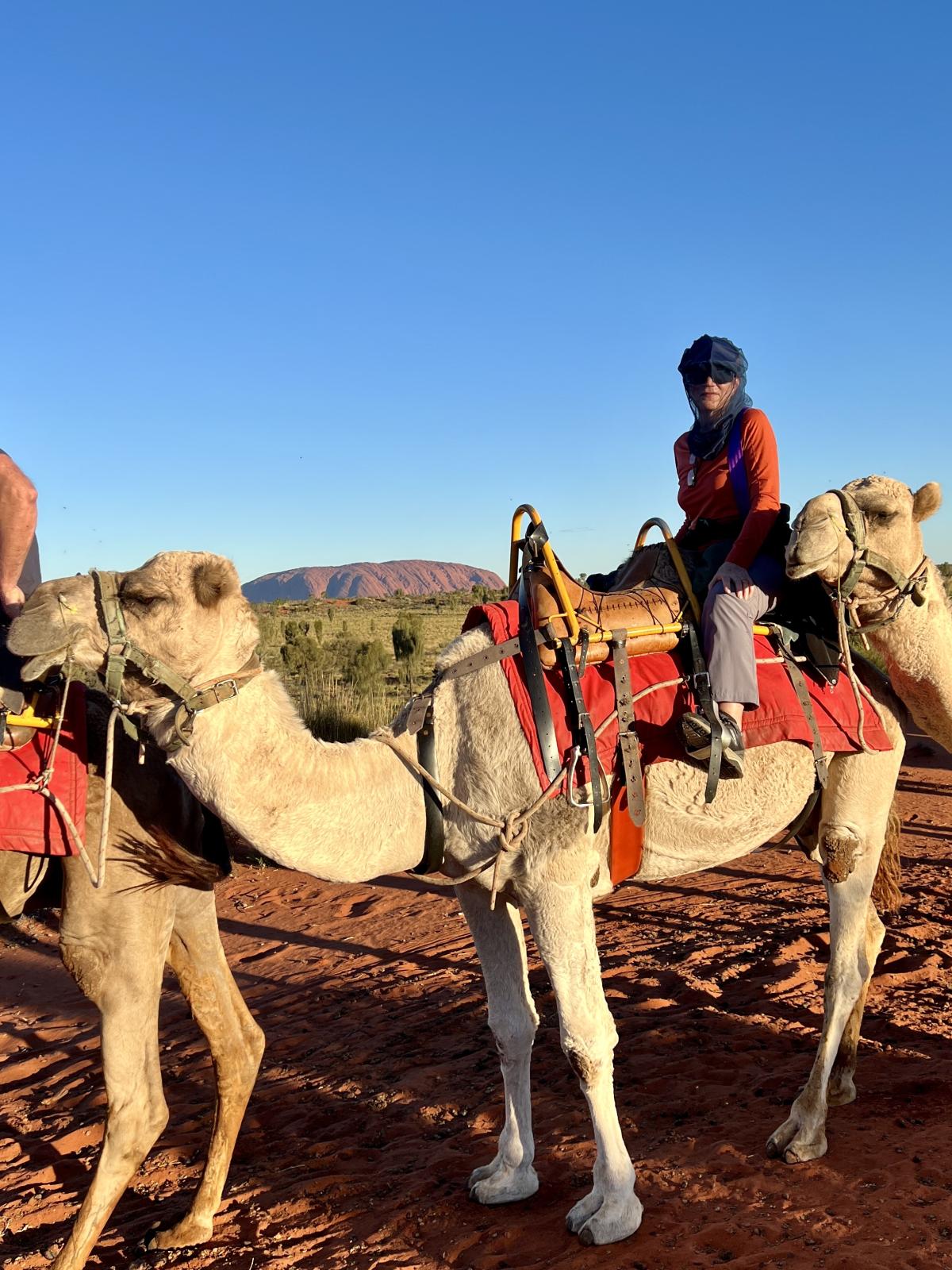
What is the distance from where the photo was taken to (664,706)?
4.23 m

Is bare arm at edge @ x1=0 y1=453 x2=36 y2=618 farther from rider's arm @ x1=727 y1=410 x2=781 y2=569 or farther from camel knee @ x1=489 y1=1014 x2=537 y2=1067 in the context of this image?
rider's arm @ x1=727 y1=410 x2=781 y2=569

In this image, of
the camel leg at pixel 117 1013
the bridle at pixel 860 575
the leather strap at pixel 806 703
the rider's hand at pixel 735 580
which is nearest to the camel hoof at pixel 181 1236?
the camel leg at pixel 117 1013

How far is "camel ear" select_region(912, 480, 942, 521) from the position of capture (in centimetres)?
445

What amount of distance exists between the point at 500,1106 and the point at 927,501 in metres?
3.62

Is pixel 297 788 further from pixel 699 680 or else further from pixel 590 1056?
pixel 699 680

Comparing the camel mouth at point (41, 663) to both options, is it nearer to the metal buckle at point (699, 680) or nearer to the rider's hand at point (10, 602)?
the rider's hand at point (10, 602)

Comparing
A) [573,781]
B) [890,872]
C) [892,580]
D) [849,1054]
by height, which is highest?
[892,580]

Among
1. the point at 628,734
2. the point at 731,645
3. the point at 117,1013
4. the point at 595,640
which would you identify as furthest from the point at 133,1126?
the point at 731,645

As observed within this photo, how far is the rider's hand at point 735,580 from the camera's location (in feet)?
14.2

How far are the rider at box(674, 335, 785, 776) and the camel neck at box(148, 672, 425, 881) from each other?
3.99 feet

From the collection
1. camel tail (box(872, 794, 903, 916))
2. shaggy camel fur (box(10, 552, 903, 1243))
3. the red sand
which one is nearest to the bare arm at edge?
shaggy camel fur (box(10, 552, 903, 1243))

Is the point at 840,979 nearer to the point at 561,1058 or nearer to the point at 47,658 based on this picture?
the point at 561,1058

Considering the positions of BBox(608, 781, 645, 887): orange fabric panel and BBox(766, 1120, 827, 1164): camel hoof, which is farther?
BBox(766, 1120, 827, 1164): camel hoof

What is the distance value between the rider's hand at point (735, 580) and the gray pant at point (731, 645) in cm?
2
